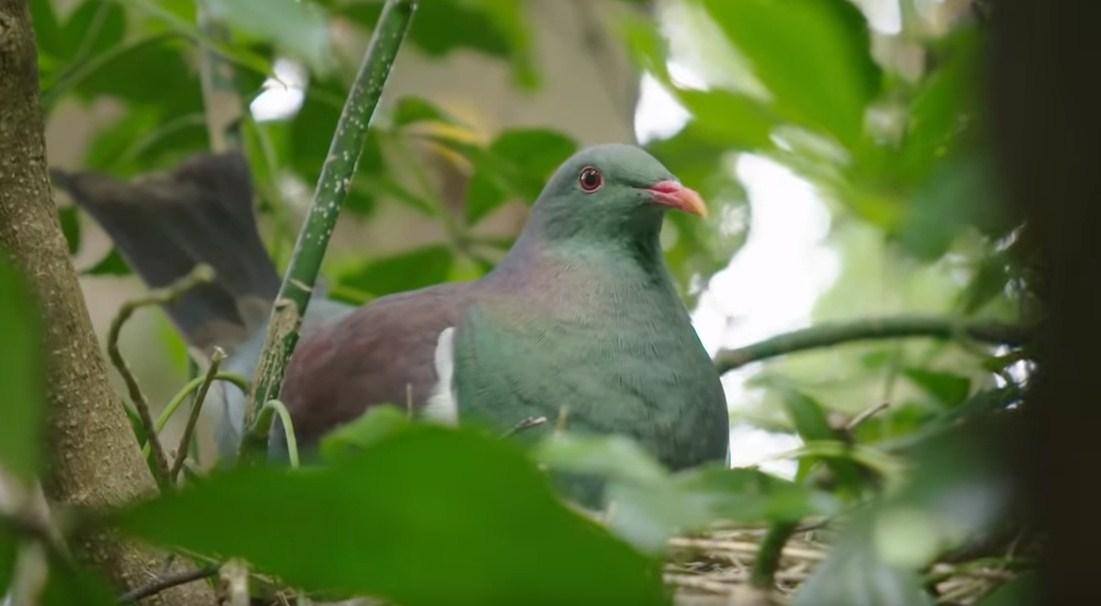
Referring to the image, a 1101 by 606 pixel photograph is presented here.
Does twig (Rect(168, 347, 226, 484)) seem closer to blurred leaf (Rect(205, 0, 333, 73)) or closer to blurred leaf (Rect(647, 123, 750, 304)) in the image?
blurred leaf (Rect(205, 0, 333, 73))

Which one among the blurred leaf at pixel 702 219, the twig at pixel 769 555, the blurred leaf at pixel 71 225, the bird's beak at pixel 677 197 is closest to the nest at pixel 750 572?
the twig at pixel 769 555

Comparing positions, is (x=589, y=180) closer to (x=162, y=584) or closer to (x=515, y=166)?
(x=515, y=166)

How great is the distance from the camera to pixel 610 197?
1.96m

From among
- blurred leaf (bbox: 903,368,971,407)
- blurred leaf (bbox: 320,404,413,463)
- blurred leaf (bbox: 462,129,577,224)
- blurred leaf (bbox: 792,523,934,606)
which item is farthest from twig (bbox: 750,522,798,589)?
blurred leaf (bbox: 462,129,577,224)

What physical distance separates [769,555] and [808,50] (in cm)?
67

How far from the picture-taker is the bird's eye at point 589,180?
199 cm

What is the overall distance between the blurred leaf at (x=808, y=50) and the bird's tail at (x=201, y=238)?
3.25 feet

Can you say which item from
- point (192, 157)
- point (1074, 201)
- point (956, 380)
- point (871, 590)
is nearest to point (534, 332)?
point (956, 380)

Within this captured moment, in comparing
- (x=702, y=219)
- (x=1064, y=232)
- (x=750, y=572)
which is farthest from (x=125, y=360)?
(x=702, y=219)

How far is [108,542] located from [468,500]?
25.9 inches

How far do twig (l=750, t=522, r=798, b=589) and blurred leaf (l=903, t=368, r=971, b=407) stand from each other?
3.00 ft

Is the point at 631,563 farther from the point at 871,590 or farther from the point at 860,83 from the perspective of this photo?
the point at 860,83

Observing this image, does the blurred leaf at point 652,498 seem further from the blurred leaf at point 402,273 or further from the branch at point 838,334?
the blurred leaf at point 402,273

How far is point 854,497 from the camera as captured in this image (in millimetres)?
977
